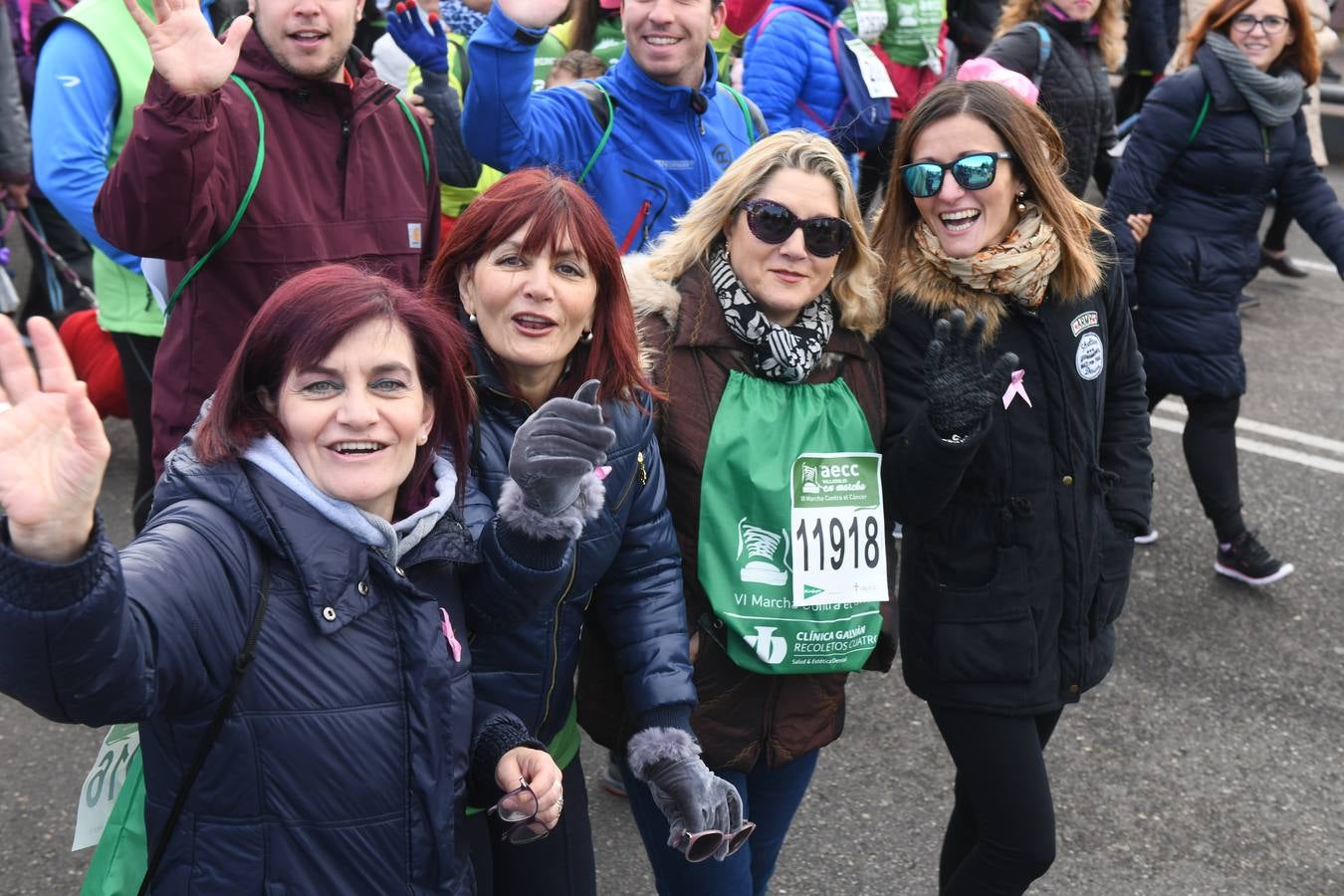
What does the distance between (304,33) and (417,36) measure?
0.80 m

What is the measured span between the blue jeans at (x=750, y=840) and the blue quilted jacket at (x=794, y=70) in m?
3.05

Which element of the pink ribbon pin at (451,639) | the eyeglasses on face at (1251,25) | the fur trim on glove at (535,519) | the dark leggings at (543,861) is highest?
the eyeglasses on face at (1251,25)

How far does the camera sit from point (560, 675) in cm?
252

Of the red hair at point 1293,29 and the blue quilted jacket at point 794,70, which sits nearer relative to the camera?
the red hair at point 1293,29

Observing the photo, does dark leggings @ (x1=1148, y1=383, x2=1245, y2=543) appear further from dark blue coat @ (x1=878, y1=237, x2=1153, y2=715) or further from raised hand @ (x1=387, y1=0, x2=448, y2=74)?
raised hand @ (x1=387, y1=0, x2=448, y2=74)

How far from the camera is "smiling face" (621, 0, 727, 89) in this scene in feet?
12.1

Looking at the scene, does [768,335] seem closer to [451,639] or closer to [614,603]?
[614,603]

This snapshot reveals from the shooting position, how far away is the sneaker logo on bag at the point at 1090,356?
293 centimetres

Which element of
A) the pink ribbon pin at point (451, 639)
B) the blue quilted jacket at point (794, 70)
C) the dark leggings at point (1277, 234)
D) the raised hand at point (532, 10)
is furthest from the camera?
the dark leggings at point (1277, 234)

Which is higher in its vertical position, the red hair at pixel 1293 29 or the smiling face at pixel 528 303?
the smiling face at pixel 528 303

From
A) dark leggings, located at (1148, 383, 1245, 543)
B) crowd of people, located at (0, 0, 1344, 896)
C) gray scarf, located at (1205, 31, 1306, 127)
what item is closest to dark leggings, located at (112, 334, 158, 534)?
crowd of people, located at (0, 0, 1344, 896)

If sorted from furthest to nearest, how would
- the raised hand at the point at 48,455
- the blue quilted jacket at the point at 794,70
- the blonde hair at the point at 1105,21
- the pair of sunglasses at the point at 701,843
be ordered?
the blonde hair at the point at 1105,21
the blue quilted jacket at the point at 794,70
the pair of sunglasses at the point at 701,843
the raised hand at the point at 48,455

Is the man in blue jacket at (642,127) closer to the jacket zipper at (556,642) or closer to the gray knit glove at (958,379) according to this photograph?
the gray knit glove at (958,379)

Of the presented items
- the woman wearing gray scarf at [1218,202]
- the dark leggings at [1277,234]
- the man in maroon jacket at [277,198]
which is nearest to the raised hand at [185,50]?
the man in maroon jacket at [277,198]
